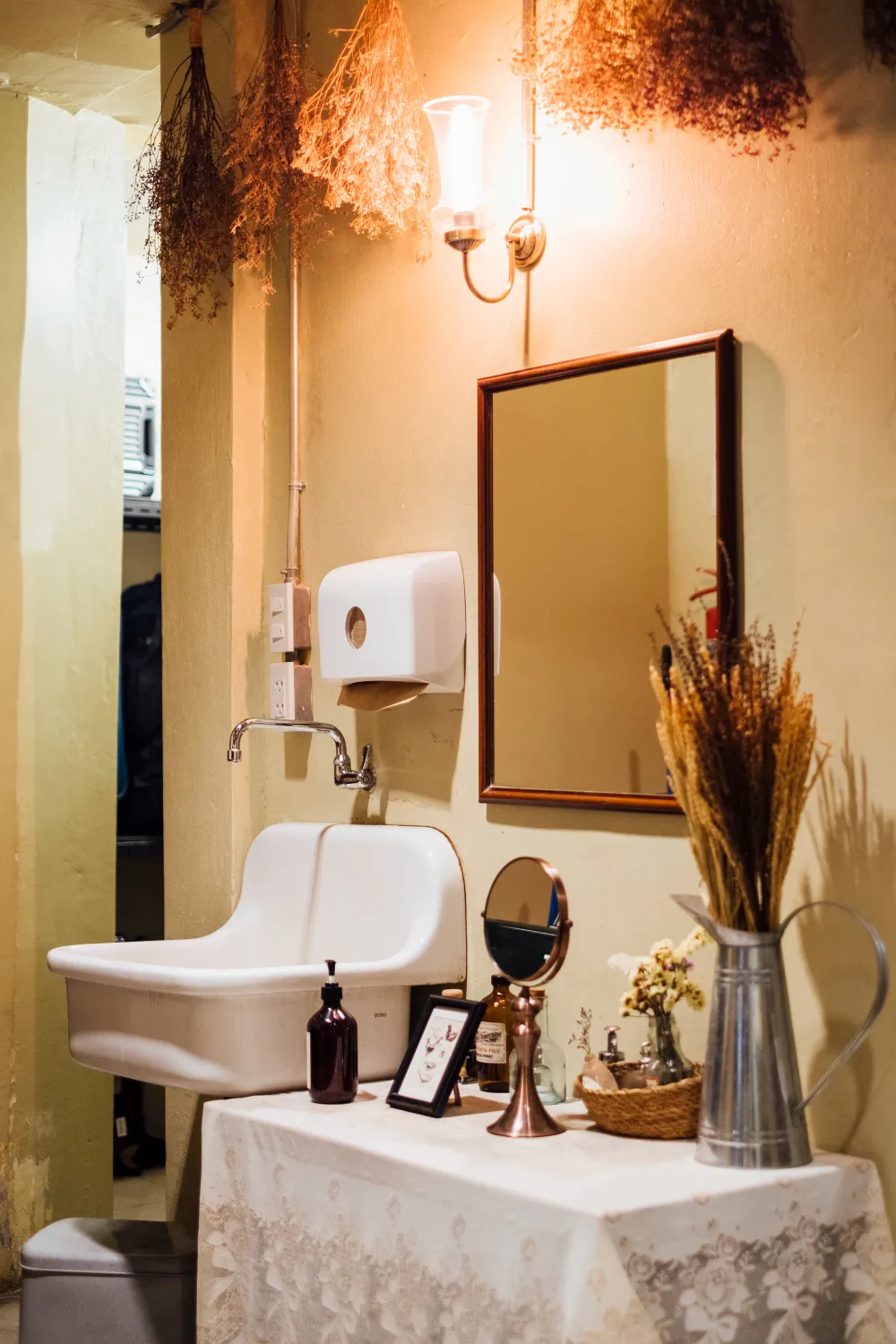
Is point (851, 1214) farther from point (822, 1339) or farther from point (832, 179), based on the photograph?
point (832, 179)

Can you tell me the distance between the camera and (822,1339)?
180 cm

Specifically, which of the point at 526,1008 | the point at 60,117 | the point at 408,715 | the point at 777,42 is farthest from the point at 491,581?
the point at 60,117

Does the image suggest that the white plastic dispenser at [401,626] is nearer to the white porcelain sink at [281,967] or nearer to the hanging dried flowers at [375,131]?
the white porcelain sink at [281,967]

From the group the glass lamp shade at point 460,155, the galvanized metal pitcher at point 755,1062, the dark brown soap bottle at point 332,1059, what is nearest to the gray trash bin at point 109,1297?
the dark brown soap bottle at point 332,1059

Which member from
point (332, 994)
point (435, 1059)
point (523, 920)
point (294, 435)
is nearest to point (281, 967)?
point (332, 994)

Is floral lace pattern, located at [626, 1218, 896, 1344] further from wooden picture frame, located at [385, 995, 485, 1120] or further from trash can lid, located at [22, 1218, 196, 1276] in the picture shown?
trash can lid, located at [22, 1218, 196, 1276]

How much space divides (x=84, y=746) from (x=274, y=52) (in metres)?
1.82

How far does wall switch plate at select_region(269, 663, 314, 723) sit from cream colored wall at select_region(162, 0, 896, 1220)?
0.04 metres

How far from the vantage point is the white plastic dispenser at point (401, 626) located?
249 cm

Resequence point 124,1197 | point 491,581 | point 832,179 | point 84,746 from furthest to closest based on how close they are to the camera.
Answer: point 124,1197 < point 84,746 < point 491,581 < point 832,179

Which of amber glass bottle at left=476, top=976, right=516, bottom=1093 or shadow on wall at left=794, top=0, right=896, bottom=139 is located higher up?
shadow on wall at left=794, top=0, right=896, bottom=139

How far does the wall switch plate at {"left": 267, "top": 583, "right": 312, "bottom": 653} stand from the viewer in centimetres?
283

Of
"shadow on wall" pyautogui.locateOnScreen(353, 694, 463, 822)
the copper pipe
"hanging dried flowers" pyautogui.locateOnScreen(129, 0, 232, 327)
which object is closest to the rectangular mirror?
"shadow on wall" pyautogui.locateOnScreen(353, 694, 463, 822)

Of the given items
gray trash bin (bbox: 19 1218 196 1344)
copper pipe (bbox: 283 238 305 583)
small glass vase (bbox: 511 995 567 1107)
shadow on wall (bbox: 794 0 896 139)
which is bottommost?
gray trash bin (bbox: 19 1218 196 1344)
